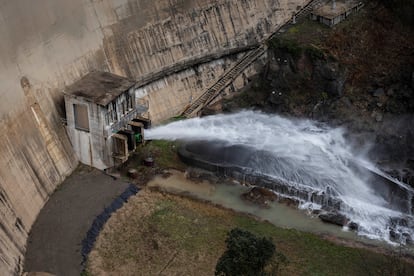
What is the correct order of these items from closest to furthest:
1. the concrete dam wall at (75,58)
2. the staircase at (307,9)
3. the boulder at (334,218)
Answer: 1. the concrete dam wall at (75,58)
2. the boulder at (334,218)
3. the staircase at (307,9)

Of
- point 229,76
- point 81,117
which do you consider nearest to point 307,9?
point 229,76

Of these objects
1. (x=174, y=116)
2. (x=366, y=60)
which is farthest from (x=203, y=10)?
(x=366, y=60)

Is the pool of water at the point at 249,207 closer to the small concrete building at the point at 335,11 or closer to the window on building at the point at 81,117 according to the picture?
the window on building at the point at 81,117

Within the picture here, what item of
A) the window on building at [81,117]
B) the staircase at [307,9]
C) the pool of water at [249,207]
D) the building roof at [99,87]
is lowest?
the pool of water at [249,207]

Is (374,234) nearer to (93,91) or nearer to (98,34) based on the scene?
(93,91)

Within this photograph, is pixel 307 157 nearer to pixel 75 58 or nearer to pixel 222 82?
pixel 222 82

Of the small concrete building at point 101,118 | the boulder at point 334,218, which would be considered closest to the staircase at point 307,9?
the small concrete building at point 101,118
